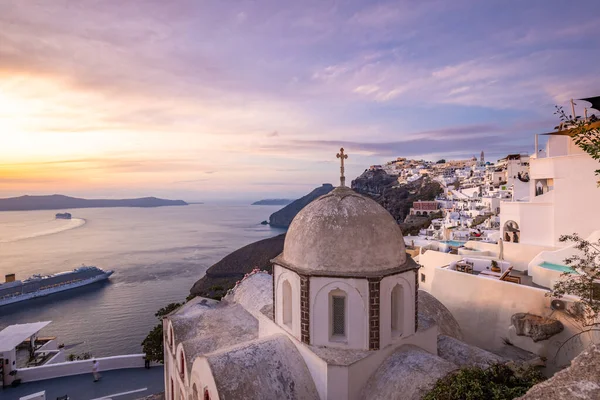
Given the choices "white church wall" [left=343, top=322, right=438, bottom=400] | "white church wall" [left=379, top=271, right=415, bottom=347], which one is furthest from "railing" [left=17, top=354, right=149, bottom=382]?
"white church wall" [left=379, top=271, right=415, bottom=347]

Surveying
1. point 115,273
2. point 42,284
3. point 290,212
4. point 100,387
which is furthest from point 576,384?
point 290,212

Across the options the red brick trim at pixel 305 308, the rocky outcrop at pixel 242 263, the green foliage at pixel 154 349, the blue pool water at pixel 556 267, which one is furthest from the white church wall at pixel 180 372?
the rocky outcrop at pixel 242 263

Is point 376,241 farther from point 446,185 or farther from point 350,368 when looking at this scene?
point 446,185

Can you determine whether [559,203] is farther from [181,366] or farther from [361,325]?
[181,366]

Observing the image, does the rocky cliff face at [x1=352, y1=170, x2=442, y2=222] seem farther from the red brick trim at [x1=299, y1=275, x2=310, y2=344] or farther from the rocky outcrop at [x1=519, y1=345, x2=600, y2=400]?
the rocky outcrop at [x1=519, y1=345, x2=600, y2=400]

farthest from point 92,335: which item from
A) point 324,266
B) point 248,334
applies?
point 324,266
